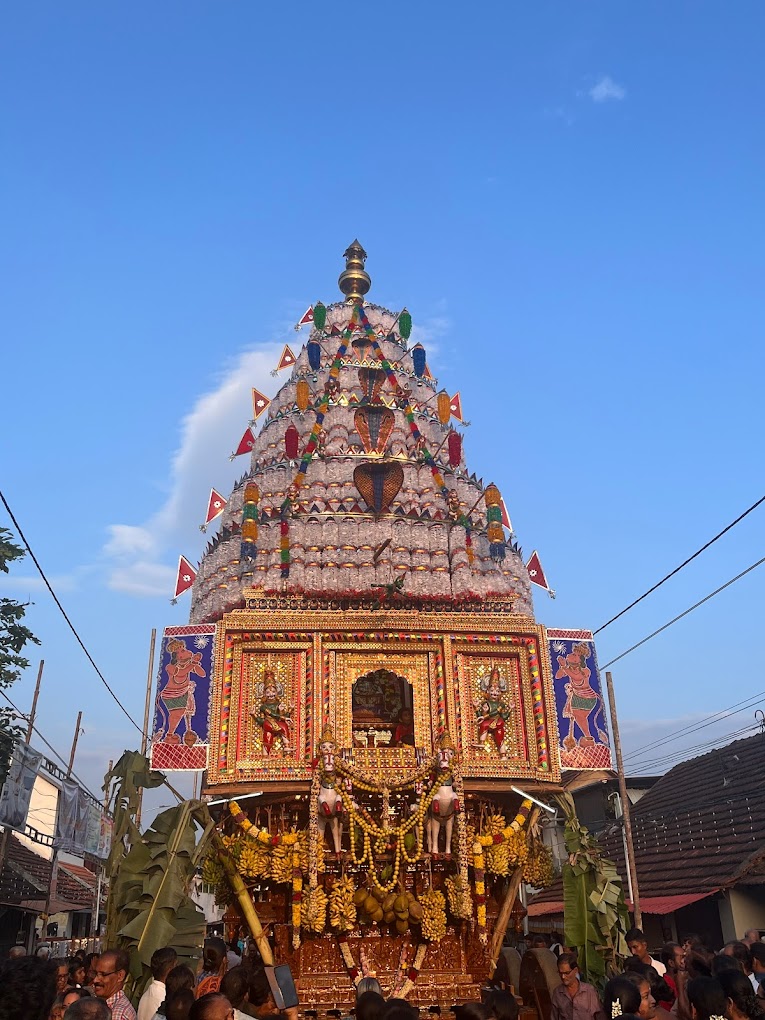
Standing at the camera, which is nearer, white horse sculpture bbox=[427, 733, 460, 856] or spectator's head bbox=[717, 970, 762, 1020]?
spectator's head bbox=[717, 970, 762, 1020]

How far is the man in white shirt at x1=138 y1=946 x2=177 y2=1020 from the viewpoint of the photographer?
736 cm

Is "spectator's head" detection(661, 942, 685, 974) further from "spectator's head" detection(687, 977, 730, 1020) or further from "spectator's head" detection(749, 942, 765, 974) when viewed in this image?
"spectator's head" detection(687, 977, 730, 1020)

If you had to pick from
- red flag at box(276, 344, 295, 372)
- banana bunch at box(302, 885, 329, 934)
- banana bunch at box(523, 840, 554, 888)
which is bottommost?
banana bunch at box(302, 885, 329, 934)

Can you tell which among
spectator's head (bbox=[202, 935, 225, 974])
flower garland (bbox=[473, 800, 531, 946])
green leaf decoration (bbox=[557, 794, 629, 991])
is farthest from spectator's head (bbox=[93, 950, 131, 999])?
flower garland (bbox=[473, 800, 531, 946])

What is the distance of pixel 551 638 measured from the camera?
1923 centimetres

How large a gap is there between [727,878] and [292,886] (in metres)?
9.11

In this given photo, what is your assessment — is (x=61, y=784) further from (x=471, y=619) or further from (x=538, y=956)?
(x=538, y=956)

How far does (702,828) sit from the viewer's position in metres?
21.1

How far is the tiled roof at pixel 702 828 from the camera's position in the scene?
1786 cm

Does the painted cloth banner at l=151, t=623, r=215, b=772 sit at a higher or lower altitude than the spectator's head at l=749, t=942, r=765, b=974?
higher

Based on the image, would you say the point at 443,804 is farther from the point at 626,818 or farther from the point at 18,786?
the point at 18,786

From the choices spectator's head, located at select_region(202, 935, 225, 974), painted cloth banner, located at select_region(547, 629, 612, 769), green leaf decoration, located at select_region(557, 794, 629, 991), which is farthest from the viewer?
painted cloth banner, located at select_region(547, 629, 612, 769)

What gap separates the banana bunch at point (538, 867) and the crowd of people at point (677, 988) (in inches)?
315

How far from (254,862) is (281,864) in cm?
56
